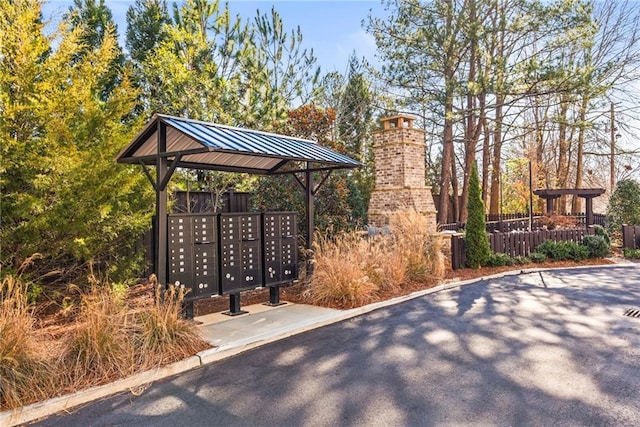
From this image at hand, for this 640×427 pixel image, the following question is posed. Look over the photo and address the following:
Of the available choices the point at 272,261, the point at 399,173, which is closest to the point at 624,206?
the point at 399,173

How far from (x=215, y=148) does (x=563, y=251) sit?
9.53 meters

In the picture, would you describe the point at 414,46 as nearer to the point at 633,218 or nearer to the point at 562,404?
the point at 633,218

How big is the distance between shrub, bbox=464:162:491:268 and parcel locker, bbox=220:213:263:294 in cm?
535

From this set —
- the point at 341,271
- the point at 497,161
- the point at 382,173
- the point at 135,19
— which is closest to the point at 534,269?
the point at 382,173

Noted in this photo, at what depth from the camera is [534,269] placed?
374 inches

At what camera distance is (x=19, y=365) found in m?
3.21

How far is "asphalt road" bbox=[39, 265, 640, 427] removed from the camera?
2977 millimetres

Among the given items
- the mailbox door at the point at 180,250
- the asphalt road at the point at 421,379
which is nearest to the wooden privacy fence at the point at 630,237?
the asphalt road at the point at 421,379

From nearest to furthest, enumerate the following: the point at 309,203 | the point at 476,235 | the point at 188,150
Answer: the point at 188,150 < the point at 309,203 < the point at 476,235

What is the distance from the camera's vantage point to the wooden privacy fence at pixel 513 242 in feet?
30.7

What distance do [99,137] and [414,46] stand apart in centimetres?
1175

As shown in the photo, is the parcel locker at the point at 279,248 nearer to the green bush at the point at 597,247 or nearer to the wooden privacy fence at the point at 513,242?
the wooden privacy fence at the point at 513,242

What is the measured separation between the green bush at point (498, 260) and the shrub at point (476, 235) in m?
0.14

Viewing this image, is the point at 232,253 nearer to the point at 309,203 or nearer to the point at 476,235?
the point at 309,203
